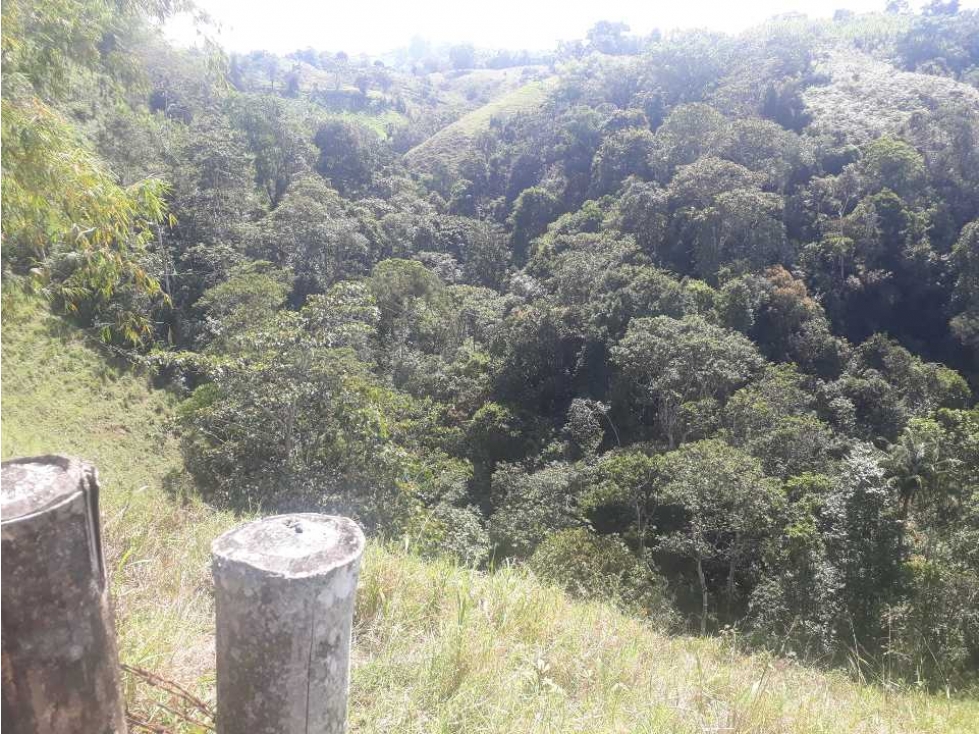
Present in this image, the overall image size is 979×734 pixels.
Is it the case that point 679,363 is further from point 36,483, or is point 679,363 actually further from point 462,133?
point 462,133

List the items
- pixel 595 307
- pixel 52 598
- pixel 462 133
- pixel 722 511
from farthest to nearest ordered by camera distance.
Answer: pixel 462 133, pixel 595 307, pixel 722 511, pixel 52 598

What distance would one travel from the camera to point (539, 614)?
8.20 ft

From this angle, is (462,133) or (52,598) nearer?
(52,598)

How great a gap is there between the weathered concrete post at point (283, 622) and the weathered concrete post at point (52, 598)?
0.17 m

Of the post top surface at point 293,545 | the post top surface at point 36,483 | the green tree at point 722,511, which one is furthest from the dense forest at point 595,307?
the post top surface at point 293,545

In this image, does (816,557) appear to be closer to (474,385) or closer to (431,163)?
(474,385)

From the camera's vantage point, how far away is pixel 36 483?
0.81 meters

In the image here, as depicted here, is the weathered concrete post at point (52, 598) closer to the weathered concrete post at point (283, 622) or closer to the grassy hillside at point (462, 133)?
the weathered concrete post at point (283, 622)

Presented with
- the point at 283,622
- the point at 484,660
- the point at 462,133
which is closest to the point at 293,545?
the point at 283,622

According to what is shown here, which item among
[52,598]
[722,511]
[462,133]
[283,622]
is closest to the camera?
[52,598]

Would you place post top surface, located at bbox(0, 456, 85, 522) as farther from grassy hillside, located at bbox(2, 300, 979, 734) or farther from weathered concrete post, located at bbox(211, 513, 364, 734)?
grassy hillside, located at bbox(2, 300, 979, 734)

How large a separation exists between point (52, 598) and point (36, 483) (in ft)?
0.49

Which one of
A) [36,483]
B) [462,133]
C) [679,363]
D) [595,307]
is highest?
[462,133]

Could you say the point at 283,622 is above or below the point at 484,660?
above
